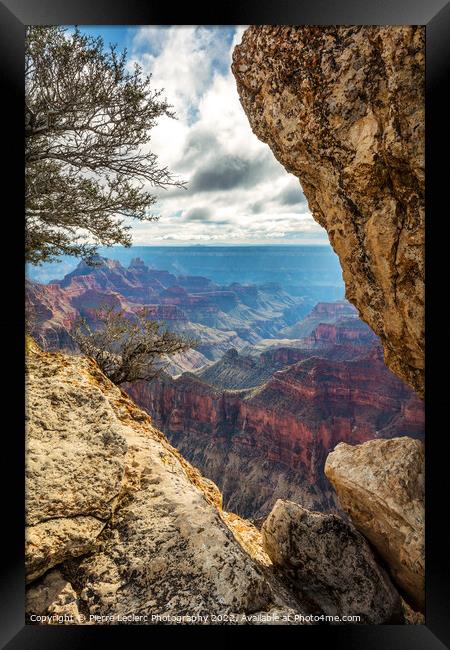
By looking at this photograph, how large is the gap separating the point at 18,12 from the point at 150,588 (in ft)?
14.5

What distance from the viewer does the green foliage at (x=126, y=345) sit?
5.72m

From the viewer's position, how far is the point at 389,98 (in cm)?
305

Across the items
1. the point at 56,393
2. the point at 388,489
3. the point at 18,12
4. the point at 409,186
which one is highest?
the point at 18,12

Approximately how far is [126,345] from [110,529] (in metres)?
3.34

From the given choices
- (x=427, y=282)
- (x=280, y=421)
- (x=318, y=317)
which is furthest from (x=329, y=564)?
(x=318, y=317)

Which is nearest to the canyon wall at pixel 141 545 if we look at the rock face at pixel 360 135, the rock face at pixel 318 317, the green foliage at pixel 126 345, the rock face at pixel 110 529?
the rock face at pixel 110 529

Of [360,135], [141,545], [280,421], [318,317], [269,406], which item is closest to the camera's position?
[141,545]

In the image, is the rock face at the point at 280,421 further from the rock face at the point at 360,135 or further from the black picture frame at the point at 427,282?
the rock face at the point at 360,135

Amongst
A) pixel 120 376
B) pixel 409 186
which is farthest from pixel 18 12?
pixel 120 376

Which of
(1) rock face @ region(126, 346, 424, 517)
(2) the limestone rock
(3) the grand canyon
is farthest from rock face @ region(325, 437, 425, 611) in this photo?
(1) rock face @ region(126, 346, 424, 517)

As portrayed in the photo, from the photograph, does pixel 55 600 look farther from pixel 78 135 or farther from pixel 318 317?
pixel 318 317

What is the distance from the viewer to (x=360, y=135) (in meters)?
3.20

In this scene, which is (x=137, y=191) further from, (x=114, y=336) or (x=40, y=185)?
(x=114, y=336)

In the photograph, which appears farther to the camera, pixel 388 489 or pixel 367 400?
pixel 367 400
